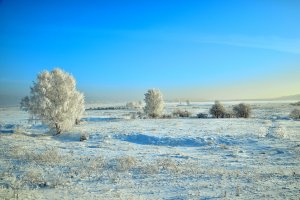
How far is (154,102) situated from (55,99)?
26.7 metres

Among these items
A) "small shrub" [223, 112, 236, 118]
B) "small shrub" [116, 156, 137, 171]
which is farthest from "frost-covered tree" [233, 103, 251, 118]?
"small shrub" [116, 156, 137, 171]

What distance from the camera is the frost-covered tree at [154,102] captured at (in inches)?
2209

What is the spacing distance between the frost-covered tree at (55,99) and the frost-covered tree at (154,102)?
24.0 metres

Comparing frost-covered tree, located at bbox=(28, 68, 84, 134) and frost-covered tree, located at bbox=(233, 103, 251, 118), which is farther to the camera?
frost-covered tree, located at bbox=(233, 103, 251, 118)

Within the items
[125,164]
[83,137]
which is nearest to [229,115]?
[83,137]

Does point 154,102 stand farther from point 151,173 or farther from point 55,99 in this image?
point 151,173

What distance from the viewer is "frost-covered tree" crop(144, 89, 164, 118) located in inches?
2209

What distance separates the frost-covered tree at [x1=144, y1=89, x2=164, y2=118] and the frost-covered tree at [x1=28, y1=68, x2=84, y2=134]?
24030mm

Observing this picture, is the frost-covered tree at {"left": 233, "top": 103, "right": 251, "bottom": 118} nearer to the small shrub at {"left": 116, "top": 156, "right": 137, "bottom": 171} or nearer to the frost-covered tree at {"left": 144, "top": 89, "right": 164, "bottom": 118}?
the frost-covered tree at {"left": 144, "top": 89, "right": 164, "bottom": 118}

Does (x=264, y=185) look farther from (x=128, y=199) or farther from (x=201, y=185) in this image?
(x=128, y=199)

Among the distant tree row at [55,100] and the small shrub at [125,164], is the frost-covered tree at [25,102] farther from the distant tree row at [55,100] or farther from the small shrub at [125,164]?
the small shrub at [125,164]

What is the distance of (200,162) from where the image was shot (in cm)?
1656

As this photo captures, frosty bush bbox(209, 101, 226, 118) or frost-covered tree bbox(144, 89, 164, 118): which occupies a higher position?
frost-covered tree bbox(144, 89, 164, 118)

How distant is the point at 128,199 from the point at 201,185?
3.17 metres
